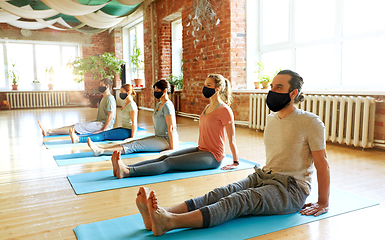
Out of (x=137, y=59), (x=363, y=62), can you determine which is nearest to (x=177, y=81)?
(x=137, y=59)

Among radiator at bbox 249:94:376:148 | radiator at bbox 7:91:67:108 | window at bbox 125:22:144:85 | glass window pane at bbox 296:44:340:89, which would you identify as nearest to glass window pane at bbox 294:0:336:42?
glass window pane at bbox 296:44:340:89

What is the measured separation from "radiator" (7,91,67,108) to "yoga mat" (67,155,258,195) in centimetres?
1098

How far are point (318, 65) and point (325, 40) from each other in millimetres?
440

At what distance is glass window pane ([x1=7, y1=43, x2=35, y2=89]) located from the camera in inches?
491

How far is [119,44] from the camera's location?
13.2m

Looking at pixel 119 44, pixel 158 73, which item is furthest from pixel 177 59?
pixel 119 44

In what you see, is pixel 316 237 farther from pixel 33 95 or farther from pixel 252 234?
pixel 33 95

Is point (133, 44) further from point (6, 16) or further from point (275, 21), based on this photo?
point (275, 21)

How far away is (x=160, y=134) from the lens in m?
3.86

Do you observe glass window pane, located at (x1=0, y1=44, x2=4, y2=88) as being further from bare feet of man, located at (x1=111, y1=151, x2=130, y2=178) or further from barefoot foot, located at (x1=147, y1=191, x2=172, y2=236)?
barefoot foot, located at (x1=147, y1=191, x2=172, y2=236)

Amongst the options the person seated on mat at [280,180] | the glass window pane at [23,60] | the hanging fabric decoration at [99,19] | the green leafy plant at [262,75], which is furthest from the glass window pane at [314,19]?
the glass window pane at [23,60]

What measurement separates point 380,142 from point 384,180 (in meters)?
1.50

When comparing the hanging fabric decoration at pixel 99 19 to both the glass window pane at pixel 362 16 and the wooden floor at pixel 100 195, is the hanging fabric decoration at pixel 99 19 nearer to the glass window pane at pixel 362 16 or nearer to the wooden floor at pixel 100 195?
the wooden floor at pixel 100 195

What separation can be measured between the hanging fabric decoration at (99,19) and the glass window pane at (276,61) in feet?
15.7
